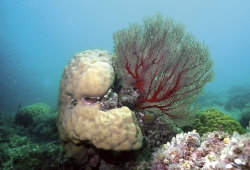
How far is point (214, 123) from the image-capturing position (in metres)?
5.08

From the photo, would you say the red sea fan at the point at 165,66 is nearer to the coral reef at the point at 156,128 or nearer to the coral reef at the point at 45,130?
the coral reef at the point at 156,128

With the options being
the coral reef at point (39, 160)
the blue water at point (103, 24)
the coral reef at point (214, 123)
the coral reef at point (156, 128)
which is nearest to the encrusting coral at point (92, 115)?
the coral reef at point (39, 160)

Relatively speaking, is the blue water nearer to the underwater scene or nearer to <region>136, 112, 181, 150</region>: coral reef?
the underwater scene

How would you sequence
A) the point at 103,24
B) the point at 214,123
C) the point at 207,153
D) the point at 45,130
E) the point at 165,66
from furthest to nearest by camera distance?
1. the point at 103,24
2. the point at 45,130
3. the point at 214,123
4. the point at 165,66
5. the point at 207,153

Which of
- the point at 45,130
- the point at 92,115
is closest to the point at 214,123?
the point at 92,115

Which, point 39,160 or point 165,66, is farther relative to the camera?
point 165,66

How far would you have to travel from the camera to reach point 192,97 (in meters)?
4.12

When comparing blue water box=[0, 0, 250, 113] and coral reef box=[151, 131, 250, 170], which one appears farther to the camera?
blue water box=[0, 0, 250, 113]

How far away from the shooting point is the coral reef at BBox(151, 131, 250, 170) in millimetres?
1818

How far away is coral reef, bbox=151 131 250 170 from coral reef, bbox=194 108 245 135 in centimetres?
236

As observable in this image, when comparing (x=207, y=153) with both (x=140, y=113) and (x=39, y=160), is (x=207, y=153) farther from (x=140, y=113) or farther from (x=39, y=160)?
(x=39, y=160)

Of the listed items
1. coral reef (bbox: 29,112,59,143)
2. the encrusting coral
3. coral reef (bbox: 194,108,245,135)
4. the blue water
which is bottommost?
coral reef (bbox: 29,112,59,143)

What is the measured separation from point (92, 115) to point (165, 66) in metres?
2.35

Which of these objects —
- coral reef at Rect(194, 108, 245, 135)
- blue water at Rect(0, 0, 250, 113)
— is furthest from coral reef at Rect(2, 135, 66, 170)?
blue water at Rect(0, 0, 250, 113)
